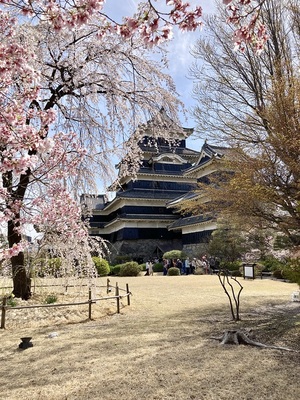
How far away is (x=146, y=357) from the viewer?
5262 millimetres

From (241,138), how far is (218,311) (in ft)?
15.8

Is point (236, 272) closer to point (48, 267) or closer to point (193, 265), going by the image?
point (193, 265)

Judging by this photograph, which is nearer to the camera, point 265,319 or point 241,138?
point 265,319

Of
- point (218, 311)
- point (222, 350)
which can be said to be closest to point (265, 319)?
point (218, 311)

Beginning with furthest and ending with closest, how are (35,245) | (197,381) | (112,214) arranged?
(112,214), (35,245), (197,381)

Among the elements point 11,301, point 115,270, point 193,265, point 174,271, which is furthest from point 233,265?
point 11,301

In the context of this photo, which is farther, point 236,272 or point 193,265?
point 193,265

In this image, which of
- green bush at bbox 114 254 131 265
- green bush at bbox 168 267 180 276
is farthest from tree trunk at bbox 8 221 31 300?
green bush at bbox 114 254 131 265

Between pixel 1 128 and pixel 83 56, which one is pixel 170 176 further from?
pixel 1 128

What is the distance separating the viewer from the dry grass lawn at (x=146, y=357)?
3.97m

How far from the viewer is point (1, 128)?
15.6 ft

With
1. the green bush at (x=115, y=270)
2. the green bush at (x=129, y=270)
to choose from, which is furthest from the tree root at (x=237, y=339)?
the green bush at (x=115, y=270)

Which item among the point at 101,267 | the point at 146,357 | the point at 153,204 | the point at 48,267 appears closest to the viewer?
the point at 146,357

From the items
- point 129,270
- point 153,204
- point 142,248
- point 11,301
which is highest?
point 153,204
